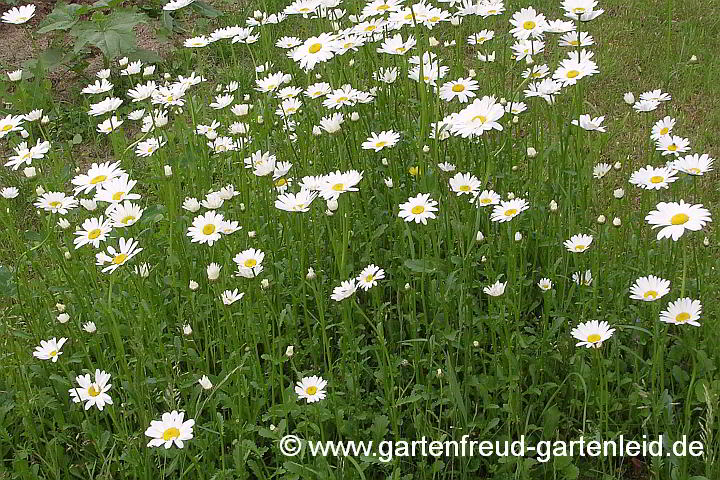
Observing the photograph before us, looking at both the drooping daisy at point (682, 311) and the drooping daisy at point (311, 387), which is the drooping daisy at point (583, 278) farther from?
the drooping daisy at point (311, 387)

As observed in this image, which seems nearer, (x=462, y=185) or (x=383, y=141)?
(x=462, y=185)

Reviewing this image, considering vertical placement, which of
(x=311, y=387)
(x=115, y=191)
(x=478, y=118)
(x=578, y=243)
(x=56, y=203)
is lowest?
(x=311, y=387)

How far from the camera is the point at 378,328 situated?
6.23 feet

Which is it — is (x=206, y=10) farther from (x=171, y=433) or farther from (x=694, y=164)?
(x=171, y=433)

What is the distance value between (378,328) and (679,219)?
2.39ft

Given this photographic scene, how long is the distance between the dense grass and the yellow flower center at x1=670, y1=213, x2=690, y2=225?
11 cm

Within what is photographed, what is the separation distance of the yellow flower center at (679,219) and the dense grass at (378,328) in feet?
0.37

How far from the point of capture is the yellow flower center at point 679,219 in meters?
1.83

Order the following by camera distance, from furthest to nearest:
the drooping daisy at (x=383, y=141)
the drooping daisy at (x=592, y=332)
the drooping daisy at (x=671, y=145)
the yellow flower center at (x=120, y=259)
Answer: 1. the drooping daisy at (x=383, y=141)
2. the drooping daisy at (x=671, y=145)
3. the yellow flower center at (x=120, y=259)
4. the drooping daisy at (x=592, y=332)

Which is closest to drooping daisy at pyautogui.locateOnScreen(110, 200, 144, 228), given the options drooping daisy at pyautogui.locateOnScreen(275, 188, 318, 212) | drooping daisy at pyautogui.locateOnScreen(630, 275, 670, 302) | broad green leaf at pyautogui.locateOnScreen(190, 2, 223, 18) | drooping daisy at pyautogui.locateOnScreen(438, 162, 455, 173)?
drooping daisy at pyautogui.locateOnScreen(275, 188, 318, 212)

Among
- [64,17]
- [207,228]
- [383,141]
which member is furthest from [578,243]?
[64,17]

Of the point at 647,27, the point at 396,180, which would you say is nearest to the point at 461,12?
the point at 396,180

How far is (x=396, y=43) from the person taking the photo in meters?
2.77

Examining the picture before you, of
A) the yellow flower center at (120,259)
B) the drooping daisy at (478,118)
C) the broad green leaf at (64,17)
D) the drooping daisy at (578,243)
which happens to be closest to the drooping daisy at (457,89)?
the drooping daisy at (478,118)
